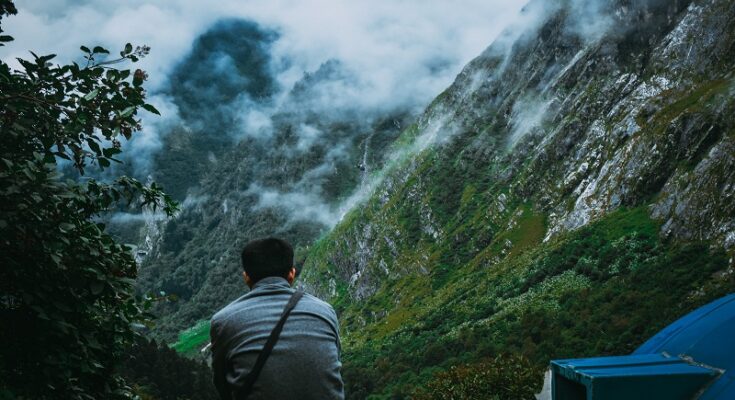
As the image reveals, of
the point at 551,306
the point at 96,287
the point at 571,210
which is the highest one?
the point at 571,210

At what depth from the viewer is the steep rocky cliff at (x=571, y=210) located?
260 feet

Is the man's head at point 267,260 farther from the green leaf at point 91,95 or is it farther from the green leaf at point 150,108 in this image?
the green leaf at point 91,95

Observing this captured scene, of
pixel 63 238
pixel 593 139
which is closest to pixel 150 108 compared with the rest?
pixel 63 238

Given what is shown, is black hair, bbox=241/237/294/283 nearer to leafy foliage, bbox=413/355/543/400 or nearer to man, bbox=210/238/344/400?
man, bbox=210/238/344/400

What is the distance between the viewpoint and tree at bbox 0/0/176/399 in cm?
511

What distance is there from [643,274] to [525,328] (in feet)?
62.8

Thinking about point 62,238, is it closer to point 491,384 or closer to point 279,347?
point 279,347

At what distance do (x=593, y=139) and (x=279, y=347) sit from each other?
131 m

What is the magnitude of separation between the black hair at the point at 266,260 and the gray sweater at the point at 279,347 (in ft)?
0.47

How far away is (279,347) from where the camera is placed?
455cm

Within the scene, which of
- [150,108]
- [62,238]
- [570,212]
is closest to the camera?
[62,238]

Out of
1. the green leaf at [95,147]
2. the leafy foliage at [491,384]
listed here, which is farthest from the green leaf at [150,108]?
the leafy foliage at [491,384]

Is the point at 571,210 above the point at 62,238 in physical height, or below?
above

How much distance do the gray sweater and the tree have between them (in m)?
1.45
